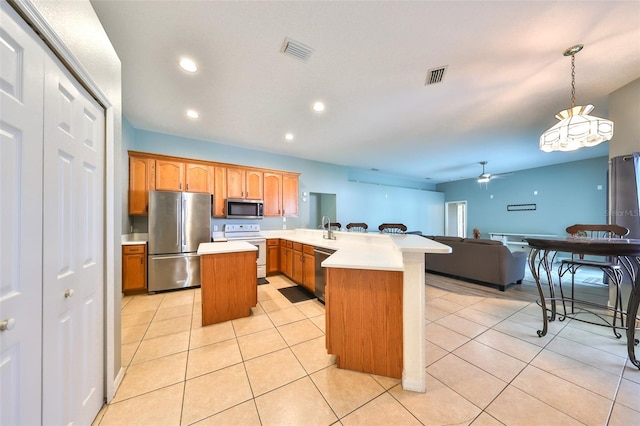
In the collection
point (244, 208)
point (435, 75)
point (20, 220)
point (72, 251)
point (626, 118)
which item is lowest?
point (72, 251)

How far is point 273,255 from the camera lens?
14.6 feet

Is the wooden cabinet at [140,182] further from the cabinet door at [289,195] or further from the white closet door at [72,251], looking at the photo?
the white closet door at [72,251]

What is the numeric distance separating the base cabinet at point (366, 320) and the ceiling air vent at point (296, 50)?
206 cm

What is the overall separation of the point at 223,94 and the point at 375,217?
574cm

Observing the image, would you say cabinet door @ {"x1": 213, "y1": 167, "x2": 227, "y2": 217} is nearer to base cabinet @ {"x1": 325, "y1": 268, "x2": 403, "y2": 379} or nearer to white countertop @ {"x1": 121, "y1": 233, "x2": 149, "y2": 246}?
white countertop @ {"x1": 121, "y1": 233, "x2": 149, "y2": 246}

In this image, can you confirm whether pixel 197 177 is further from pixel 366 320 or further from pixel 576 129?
pixel 576 129

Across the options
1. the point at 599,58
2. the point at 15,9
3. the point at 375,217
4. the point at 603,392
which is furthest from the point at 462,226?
the point at 15,9

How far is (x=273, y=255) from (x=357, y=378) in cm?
313

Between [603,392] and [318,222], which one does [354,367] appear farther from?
[318,222]

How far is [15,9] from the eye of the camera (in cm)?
80

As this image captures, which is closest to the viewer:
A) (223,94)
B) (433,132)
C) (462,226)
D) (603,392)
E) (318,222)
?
(603,392)

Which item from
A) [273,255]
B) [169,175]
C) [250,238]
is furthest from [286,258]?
[169,175]

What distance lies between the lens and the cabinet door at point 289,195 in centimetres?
498

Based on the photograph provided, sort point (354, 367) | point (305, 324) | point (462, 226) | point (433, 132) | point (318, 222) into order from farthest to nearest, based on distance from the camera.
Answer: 1. point (462, 226)
2. point (318, 222)
3. point (433, 132)
4. point (305, 324)
5. point (354, 367)
